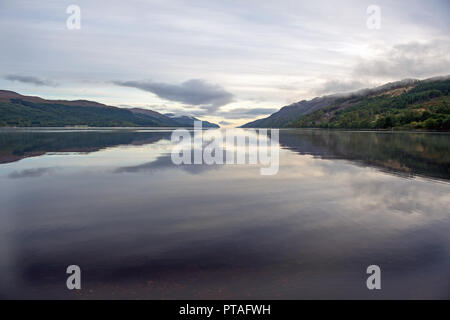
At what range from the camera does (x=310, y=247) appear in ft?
31.8

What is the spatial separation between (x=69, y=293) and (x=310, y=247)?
698 centimetres

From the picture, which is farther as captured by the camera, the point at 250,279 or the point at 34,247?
the point at 34,247

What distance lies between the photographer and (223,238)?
1038 centimetres

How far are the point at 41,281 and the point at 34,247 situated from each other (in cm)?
253

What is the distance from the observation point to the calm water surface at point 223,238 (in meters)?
7.41

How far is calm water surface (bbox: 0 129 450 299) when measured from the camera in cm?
741

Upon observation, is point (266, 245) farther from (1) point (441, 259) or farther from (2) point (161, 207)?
(2) point (161, 207)

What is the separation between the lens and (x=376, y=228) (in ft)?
38.2
